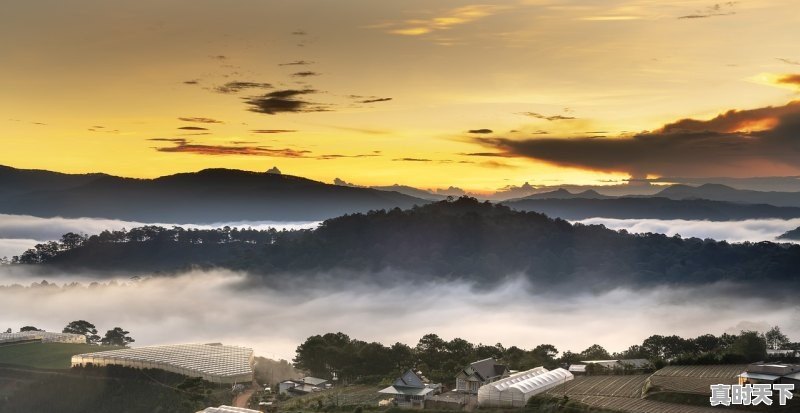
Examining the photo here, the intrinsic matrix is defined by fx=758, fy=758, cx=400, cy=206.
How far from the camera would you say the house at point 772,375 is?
2812 cm

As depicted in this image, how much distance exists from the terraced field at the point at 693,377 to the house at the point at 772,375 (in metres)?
1.53

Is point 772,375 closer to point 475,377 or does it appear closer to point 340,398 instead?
point 475,377

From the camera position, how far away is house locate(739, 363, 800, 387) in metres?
28.1

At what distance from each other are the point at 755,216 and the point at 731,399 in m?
143

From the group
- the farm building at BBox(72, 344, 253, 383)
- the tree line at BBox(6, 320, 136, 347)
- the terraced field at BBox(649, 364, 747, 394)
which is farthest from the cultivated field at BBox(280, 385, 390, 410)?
the tree line at BBox(6, 320, 136, 347)

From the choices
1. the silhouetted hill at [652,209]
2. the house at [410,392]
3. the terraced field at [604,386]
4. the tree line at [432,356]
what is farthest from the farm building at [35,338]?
the silhouetted hill at [652,209]

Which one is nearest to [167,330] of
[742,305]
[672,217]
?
[742,305]

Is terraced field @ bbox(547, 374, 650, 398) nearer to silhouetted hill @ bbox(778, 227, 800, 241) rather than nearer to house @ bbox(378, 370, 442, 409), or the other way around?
house @ bbox(378, 370, 442, 409)

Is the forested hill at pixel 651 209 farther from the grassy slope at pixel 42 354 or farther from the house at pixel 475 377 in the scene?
the house at pixel 475 377

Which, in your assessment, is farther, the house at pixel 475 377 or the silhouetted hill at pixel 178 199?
the silhouetted hill at pixel 178 199

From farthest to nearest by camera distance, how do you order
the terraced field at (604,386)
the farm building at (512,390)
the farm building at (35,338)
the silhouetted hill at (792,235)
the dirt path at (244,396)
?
the silhouetted hill at (792,235) → the farm building at (35,338) → the dirt path at (244,396) → the terraced field at (604,386) → the farm building at (512,390)

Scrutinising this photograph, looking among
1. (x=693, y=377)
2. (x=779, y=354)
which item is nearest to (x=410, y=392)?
(x=693, y=377)

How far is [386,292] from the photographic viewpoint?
389ft

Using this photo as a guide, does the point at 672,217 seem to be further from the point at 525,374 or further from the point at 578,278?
the point at 525,374
